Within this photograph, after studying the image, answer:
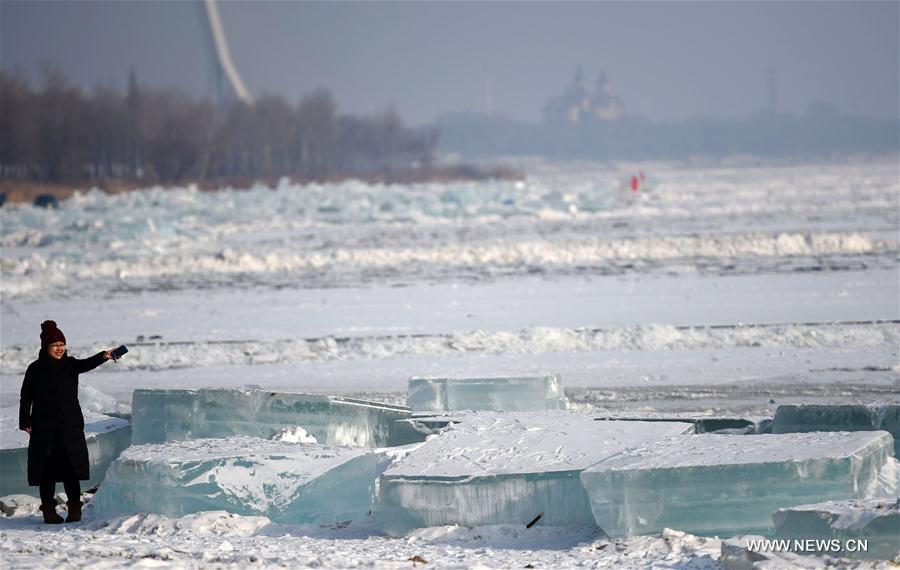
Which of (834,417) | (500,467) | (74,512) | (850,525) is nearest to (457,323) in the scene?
(834,417)

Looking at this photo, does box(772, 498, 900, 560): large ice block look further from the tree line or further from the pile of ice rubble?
the tree line

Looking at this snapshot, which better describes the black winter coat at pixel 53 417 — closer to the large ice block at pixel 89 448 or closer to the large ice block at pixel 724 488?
the large ice block at pixel 89 448

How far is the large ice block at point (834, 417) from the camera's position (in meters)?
6.73

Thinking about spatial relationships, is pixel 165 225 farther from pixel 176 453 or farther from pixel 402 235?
pixel 176 453

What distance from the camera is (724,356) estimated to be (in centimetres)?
1090

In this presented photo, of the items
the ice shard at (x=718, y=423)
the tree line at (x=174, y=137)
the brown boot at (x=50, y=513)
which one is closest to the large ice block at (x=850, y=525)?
the ice shard at (x=718, y=423)

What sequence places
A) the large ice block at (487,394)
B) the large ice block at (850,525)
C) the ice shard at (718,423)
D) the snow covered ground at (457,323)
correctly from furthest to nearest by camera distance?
the large ice block at (487,394) < the ice shard at (718,423) < the snow covered ground at (457,323) < the large ice block at (850,525)

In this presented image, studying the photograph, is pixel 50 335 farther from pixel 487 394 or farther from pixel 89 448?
pixel 487 394

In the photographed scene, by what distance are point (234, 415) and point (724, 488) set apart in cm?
321

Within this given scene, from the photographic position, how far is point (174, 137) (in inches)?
3359

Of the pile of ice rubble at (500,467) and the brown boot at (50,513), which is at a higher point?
the pile of ice rubble at (500,467)

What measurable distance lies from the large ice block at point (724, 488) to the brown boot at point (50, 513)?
2739 millimetres

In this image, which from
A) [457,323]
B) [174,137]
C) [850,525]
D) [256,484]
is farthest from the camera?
[174,137]

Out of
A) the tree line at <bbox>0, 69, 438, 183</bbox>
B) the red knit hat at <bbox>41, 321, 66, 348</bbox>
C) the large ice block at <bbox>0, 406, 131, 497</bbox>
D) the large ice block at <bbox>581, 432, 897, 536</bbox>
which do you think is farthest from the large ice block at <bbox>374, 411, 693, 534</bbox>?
the tree line at <bbox>0, 69, 438, 183</bbox>
